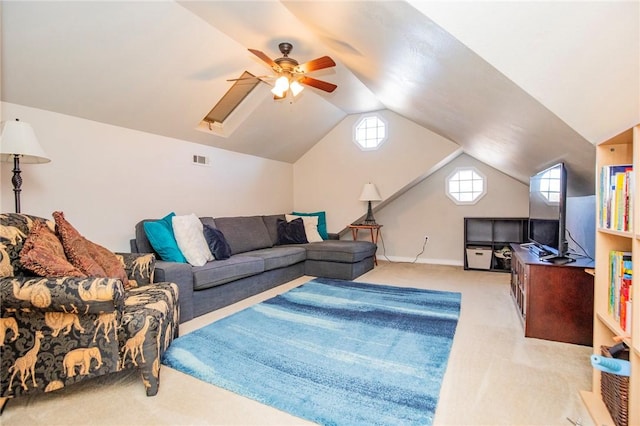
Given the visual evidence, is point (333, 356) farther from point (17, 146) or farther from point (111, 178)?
point (111, 178)

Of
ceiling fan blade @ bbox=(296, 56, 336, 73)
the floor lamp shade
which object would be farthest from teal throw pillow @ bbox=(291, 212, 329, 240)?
ceiling fan blade @ bbox=(296, 56, 336, 73)

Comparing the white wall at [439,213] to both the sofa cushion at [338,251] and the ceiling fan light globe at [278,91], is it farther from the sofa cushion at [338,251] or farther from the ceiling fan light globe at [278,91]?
the ceiling fan light globe at [278,91]

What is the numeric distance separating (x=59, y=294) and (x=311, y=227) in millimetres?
3793

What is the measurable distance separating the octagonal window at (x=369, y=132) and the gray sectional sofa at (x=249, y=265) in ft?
5.62

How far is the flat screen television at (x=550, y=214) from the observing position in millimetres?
Result: 2477

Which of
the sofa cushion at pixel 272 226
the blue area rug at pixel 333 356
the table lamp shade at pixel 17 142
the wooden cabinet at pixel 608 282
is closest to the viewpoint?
the wooden cabinet at pixel 608 282

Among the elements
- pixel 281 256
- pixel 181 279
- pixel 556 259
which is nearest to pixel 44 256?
pixel 181 279

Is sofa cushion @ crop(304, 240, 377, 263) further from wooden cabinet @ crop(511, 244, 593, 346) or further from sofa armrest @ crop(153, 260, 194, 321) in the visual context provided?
wooden cabinet @ crop(511, 244, 593, 346)

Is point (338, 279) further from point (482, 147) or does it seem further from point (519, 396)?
point (519, 396)

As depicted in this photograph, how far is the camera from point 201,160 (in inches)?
165

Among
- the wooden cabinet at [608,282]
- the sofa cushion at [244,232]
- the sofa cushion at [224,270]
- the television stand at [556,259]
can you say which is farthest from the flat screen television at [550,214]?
the sofa cushion at [244,232]

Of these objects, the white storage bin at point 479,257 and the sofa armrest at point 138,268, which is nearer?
the sofa armrest at point 138,268

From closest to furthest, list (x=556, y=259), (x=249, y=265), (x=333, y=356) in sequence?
(x=333, y=356)
(x=556, y=259)
(x=249, y=265)

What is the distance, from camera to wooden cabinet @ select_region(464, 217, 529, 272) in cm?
494
